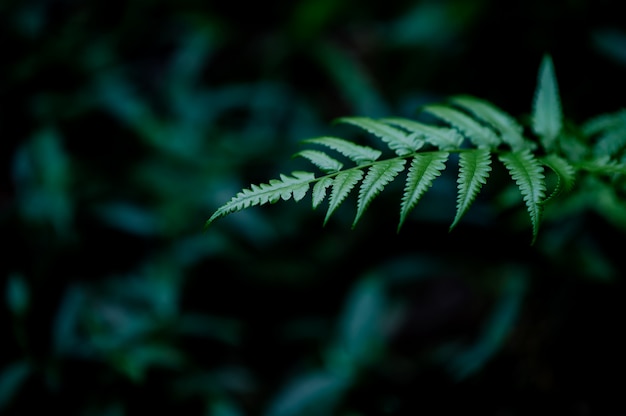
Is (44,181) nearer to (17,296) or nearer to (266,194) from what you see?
(17,296)

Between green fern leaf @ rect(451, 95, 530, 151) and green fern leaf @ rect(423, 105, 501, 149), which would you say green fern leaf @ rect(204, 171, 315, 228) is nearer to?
green fern leaf @ rect(423, 105, 501, 149)

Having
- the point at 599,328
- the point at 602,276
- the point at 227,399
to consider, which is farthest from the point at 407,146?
the point at 227,399

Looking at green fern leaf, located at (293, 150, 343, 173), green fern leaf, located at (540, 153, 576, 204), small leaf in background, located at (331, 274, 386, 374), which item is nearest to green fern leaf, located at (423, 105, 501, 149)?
green fern leaf, located at (540, 153, 576, 204)

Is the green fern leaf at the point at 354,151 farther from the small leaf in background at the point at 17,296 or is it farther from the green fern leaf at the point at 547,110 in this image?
the small leaf in background at the point at 17,296

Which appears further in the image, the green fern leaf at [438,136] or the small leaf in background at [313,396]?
the small leaf in background at [313,396]

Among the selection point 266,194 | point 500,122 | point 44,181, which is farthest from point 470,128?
point 44,181

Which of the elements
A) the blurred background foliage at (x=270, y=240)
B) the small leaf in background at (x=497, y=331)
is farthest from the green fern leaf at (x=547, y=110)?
the small leaf in background at (x=497, y=331)
